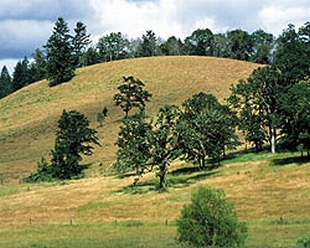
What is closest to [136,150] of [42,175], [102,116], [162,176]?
[162,176]

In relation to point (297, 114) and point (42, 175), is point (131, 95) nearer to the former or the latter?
point (42, 175)

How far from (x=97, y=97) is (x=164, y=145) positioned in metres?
74.1

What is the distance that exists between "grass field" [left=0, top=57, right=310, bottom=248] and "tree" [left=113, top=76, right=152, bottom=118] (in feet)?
10.7

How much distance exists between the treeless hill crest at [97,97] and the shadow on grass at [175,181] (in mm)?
21593

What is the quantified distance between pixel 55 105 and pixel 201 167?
72.0 meters

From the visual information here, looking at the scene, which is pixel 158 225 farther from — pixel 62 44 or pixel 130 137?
pixel 62 44

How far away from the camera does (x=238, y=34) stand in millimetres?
197625

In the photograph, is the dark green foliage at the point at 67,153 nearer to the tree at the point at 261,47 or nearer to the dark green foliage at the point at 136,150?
the dark green foliage at the point at 136,150

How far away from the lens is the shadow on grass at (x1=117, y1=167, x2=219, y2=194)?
2707 inches

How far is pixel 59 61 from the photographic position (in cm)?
15688

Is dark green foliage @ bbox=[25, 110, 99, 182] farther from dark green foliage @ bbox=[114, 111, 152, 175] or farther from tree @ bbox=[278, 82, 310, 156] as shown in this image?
tree @ bbox=[278, 82, 310, 156]

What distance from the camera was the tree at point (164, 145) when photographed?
6831cm

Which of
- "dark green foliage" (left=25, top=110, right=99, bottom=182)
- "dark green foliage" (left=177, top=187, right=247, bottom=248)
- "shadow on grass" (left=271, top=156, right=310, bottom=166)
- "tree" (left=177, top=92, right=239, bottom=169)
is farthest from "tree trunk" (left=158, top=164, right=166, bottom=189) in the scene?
"dark green foliage" (left=177, top=187, right=247, bottom=248)

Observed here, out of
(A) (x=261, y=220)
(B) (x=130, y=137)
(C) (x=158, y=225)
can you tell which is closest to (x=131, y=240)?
(C) (x=158, y=225)
